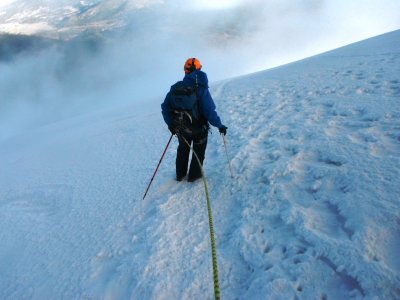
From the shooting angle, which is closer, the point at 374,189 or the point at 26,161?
the point at 374,189

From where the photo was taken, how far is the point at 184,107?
4.16 meters

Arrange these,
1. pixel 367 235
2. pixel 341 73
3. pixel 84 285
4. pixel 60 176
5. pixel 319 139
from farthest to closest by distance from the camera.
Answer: pixel 341 73, pixel 60 176, pixel 319 139, pixel 84 285, pixel 367 235

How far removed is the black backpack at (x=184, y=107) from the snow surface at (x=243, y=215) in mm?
1057

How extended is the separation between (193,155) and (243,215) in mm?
1358

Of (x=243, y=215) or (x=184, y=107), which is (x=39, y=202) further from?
(x=243, y=215)

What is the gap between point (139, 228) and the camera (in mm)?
4156

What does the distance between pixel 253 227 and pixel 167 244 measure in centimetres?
105

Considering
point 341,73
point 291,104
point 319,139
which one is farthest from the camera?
point 341,73

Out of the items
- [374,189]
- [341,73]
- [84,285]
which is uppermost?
[341,73]

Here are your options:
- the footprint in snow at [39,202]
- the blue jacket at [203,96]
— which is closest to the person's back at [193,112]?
the blue jacket at [203,96]

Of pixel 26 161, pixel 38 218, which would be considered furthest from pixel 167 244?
pixel 26 161

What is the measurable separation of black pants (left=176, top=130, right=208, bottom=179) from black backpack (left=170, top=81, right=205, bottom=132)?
17 centimetres

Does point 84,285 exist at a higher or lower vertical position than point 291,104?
lower

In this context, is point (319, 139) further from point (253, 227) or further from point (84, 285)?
point (84, 285)
